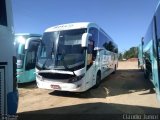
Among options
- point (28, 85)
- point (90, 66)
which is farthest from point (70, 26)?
point (28, 85)

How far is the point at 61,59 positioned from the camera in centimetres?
1075

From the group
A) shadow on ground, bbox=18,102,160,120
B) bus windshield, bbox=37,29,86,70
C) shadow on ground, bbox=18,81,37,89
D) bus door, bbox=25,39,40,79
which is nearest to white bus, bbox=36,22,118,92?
bus windshield, bbox=37,29,86,70

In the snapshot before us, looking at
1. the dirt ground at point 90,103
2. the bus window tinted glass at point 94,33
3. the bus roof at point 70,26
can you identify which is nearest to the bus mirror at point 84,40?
the bus roof at point 70,26

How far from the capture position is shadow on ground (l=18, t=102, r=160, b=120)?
7.68 m

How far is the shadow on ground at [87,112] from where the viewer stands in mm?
7684

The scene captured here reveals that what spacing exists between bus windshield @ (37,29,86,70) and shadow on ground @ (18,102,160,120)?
211 cm

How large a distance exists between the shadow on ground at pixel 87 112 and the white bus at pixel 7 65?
Answer: 2.95 m

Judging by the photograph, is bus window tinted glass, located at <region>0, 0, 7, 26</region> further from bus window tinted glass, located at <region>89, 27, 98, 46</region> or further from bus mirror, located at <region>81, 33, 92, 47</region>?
bus window tinted glass, located at <region>89, 27, 98, 46</region>

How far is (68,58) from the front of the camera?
10.6 metres

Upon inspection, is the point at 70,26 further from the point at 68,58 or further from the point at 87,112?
the point at 87,112

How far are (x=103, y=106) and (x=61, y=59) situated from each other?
112 inches

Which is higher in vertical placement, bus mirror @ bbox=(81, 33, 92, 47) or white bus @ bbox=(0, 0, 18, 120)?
bus mirror @ bbox=(81, 33, 92, 47)

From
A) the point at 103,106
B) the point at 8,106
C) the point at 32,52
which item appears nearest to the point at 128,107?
the point at 103,106

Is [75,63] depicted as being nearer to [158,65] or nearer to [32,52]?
[158,65]
